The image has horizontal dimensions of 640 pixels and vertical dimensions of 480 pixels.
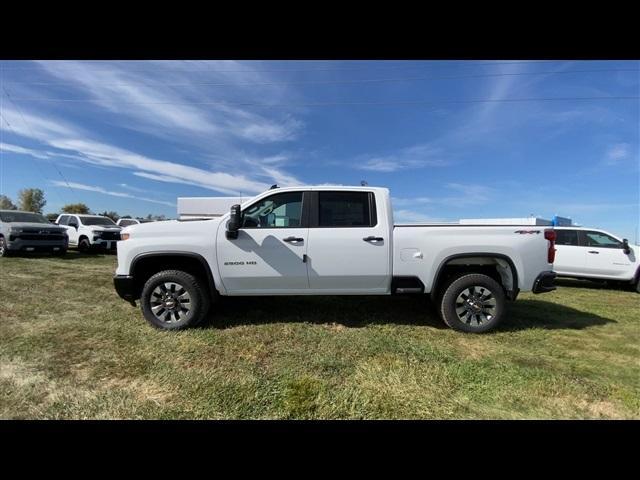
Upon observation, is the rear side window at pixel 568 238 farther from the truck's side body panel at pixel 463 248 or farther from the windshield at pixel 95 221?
the windshield at pixel 95 221

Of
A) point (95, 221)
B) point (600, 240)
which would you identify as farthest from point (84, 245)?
point (600, 240)

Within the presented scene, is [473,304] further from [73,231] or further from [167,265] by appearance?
[73,231]

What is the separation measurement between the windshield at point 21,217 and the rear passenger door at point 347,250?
1383 cm

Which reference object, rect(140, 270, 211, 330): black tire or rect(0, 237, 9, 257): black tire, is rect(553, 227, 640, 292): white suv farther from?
rect(0, 237, 9, 257): black tire

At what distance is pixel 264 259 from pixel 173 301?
130cm

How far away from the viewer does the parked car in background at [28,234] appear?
37.6ft

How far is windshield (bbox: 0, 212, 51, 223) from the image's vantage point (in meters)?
12.2

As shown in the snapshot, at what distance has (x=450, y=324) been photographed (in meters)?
4.40

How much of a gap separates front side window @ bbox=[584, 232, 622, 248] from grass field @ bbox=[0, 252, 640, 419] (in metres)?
3.62
